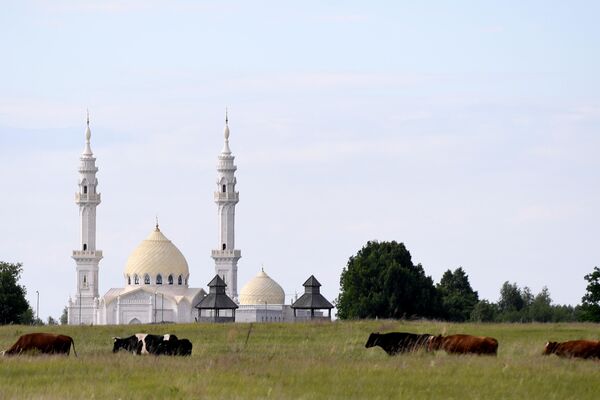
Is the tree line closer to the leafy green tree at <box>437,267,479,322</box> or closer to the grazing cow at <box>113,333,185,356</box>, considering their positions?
the leafy green tree at <box>437,267,479,322</box>

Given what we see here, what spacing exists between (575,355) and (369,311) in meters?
63.0

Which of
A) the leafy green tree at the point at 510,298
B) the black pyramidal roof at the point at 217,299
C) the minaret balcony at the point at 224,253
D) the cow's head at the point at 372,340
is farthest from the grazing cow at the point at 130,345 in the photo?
the minaret balcony at the point at 224,253

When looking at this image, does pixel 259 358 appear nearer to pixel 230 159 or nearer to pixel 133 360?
pixel 133 360

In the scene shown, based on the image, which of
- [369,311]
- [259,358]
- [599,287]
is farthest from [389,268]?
[259,358]

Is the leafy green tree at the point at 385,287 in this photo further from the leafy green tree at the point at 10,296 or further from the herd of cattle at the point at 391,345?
the herd of cattle at the point at 391,345

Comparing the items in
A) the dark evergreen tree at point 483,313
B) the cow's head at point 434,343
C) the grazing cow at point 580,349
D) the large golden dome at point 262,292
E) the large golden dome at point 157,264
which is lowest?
the grazing cow at point 580,349

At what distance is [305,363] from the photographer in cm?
3055

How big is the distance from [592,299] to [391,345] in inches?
1859

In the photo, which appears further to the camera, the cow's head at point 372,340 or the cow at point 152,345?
the cow's head at point 372,340

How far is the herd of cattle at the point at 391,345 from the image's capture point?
32625mm

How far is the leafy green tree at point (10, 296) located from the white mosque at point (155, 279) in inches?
2148

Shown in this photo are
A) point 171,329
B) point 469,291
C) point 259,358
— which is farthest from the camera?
point 469,291

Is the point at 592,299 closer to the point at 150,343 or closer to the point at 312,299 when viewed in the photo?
the point at 312,299

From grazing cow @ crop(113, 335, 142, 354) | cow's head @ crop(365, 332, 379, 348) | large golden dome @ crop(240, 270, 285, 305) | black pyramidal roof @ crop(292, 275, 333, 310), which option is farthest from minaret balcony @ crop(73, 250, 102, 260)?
cow's head @ crop(365, 332, 379, 348)
